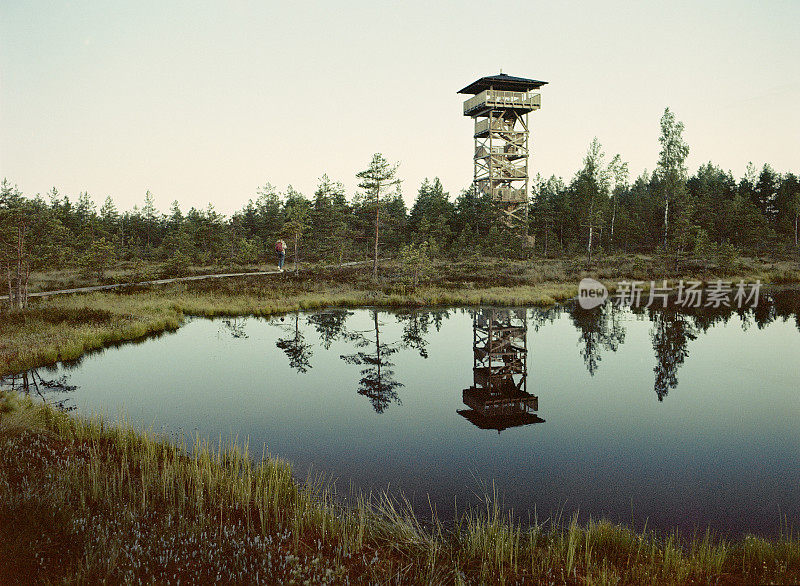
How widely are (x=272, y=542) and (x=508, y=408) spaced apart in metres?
8.62

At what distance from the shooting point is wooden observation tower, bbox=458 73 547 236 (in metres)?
62.1

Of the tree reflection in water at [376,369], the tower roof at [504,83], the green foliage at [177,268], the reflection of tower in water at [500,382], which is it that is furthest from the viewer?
the tower roof at [504,83]

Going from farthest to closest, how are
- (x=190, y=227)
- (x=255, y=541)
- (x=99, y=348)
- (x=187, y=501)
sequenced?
(x=190, y=227) < (x=99, y=348) < (x=187, y=501) < (x=255, y=541)

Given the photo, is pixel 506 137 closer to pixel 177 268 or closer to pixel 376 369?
pixel 177 268

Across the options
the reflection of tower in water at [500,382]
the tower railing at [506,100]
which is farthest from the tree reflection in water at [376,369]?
the tower railing at [506,100]

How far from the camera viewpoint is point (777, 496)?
8.45m

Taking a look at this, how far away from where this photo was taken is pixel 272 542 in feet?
19.8

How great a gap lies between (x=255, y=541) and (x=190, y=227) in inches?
2873

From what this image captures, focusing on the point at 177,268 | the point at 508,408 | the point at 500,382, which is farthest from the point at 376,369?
the point at 177,268

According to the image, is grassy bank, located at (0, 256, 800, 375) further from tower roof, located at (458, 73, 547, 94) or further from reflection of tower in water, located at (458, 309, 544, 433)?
tower roof, located at (458, 73, 547, 94)

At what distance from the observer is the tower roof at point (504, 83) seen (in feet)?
203

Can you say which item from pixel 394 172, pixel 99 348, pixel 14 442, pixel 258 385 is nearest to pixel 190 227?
pixel 394 172

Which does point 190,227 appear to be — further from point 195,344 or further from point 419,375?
point 419,375

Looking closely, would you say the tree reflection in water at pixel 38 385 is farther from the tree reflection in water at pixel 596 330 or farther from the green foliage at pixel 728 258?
the green foliage at pixel 728 258
